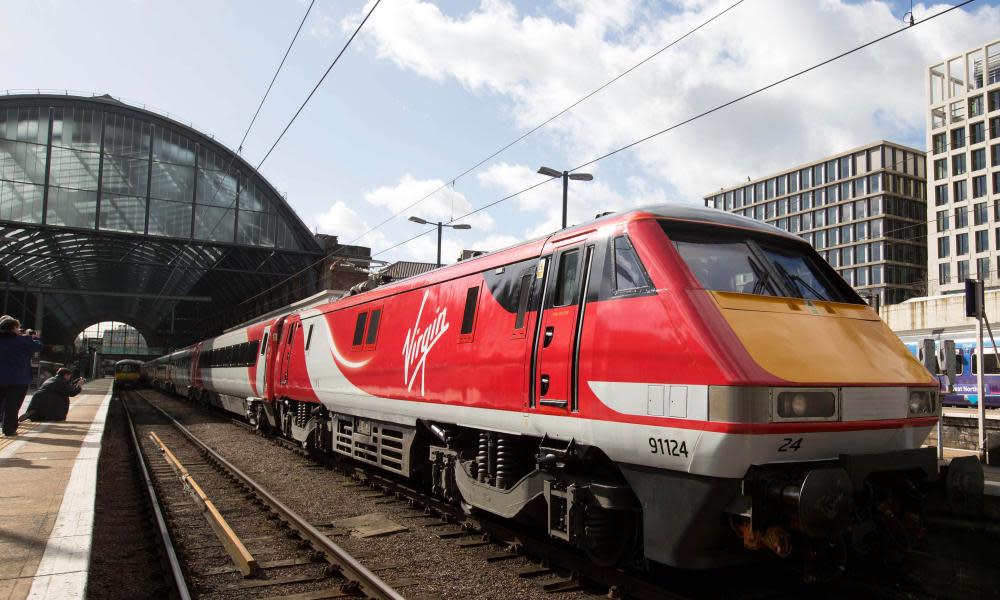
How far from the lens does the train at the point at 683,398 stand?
4.44m

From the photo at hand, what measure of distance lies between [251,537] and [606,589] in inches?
164

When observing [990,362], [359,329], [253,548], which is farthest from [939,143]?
[253,548]

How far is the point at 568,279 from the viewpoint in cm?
612

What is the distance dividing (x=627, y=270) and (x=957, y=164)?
75647mm

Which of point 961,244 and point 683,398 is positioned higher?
point 961,244

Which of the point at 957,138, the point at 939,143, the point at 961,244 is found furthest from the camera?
the point at 939,143

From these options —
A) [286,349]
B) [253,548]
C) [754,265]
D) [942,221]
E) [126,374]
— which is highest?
[942,221]

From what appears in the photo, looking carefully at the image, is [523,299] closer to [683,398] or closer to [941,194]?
[683,398]

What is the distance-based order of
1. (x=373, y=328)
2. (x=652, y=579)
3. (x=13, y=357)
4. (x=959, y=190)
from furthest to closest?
(x=959, y=190) < (x=13, y=357) < (x=373, y=328) < (x=652, y=579)

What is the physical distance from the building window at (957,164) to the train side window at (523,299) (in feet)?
245

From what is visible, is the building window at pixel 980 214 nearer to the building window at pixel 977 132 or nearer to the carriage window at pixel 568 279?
the building window at pixel 977 132

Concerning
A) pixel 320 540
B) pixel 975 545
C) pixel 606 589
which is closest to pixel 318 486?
pixel 320 540

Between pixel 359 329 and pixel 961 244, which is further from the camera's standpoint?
pixel 961 244

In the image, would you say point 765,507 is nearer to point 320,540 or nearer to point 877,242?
point 320,540
